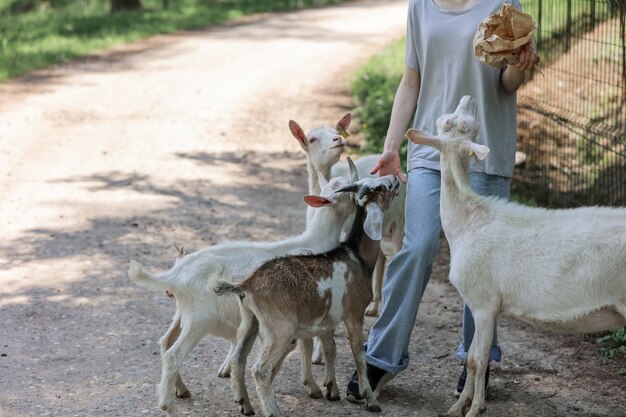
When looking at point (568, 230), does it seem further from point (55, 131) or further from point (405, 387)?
point (55, 131)

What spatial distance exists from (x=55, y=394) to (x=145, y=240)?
308cm

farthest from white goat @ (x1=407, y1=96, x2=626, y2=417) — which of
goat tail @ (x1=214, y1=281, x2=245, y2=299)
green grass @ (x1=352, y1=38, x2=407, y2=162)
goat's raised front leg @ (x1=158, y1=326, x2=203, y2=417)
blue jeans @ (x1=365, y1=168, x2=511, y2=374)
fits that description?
green grass @ (x1=352, y1=38, x2=407, y2=162)

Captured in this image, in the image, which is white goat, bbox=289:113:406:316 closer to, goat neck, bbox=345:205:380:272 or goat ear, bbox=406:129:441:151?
goat neck, bbox=345:205:380:272

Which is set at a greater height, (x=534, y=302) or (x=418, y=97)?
(x=418, y=97)

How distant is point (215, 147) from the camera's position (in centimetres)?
1195

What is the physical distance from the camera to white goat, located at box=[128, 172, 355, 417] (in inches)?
194

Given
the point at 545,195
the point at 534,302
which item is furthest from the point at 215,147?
the point at 534,302

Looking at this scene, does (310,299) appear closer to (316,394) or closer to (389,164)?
(316,394)

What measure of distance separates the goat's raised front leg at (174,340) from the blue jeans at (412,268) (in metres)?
1.06

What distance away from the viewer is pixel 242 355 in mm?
5020

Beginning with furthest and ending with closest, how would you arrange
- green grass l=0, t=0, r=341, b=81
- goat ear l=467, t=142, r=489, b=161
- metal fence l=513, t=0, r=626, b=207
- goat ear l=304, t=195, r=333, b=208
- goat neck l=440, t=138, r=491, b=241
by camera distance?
green grass l=0, t=0, r=341, b=81
metal fence l=513, t=0, r=626, b=207
goat ear l=304, t=195, r=333, b=208
goat neck l=440, t=138, r=491, b=241
goat ear l=467, t=142, r=489, b=161

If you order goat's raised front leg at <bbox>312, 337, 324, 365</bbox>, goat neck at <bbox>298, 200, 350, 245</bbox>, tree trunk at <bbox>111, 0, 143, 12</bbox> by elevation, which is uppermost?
tree trunk at <bbox>111, 0, 143, 12</bbox>

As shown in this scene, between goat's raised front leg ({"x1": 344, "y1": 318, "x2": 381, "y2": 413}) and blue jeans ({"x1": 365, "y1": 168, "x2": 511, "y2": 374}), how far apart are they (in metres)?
0.12

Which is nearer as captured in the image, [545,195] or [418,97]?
[418,97]
